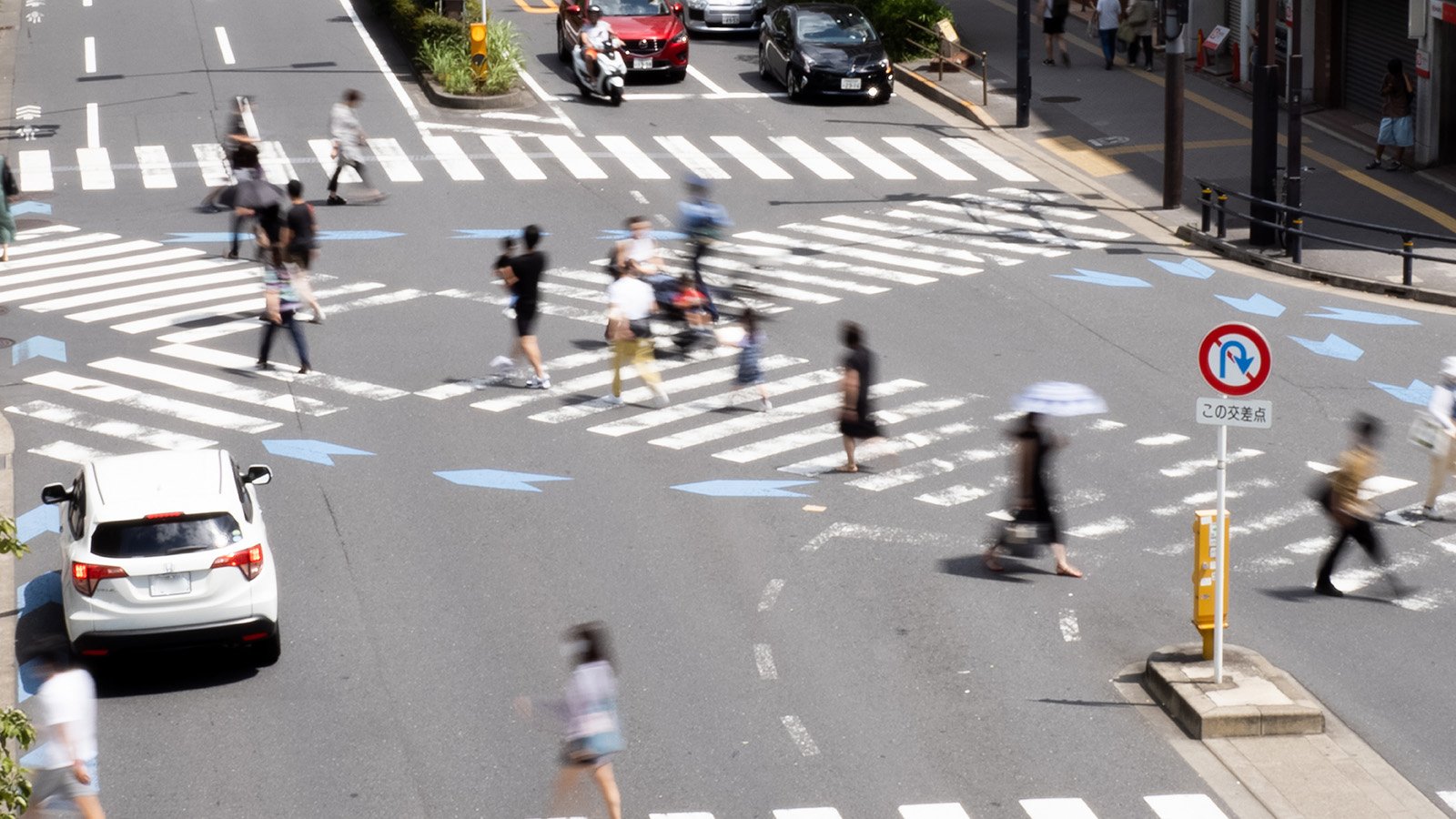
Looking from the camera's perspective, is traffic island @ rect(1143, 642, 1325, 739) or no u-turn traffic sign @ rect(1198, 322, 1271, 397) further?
no u-turn traffic sign @ rect(1198, 322, 1271, 397)

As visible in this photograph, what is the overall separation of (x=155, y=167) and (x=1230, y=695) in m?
24.3

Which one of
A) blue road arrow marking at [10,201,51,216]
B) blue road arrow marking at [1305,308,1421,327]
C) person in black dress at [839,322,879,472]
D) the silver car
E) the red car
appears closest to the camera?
person in black dress at [839,322,879,472]

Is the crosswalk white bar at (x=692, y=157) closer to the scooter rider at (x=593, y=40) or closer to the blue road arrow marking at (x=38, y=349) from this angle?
the scooter rider at (x=593, y=40)

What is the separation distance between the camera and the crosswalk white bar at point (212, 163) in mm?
31328

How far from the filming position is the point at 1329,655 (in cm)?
1428

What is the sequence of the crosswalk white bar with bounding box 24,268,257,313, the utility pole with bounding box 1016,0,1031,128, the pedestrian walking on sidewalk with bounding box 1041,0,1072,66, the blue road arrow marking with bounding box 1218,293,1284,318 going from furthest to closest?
1. the pedestrian walking on sidewalk with bounding box 1041,0,1072,66
2. the utility pole with bounding box 1016,0,1031,128
3. the crosswalk white bar with bounding box 24,268,257,313
4. the blue road arrow marking with bounding box 1218,293,1284,318

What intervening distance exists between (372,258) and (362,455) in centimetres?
834

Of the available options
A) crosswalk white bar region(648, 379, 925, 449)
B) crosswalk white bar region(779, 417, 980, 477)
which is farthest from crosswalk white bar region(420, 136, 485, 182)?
crosswalk white bar region(779, 417, 980, 477)

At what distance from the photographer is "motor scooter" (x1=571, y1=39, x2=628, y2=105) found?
36844 mm

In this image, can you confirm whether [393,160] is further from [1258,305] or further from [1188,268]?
[1258,305]

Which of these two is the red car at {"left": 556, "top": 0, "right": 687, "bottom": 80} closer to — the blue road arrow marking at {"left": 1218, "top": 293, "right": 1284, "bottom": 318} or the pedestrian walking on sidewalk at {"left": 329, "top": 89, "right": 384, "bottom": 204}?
the pedestrian walking on sidewalk at {"left": 329, "top": 89, "right": 384, "bottom": 204}

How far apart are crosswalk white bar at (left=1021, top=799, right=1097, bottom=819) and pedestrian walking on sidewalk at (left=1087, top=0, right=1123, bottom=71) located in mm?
30206

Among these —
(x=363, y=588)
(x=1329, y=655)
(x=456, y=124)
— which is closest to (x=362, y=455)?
(x=363, y=588)

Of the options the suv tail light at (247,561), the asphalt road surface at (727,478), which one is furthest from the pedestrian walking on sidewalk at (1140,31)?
the suv tail light at (247,561)
